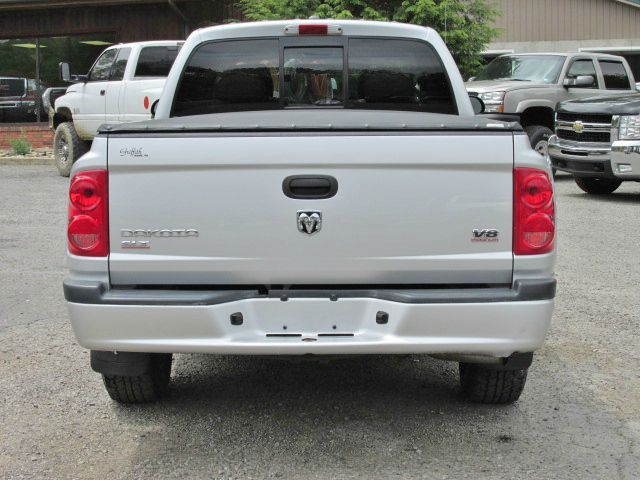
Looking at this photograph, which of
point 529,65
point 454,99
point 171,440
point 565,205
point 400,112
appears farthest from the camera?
point 529,65

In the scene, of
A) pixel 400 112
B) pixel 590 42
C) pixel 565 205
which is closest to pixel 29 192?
pixel 565 205

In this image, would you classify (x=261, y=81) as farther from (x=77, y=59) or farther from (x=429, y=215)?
(x=77, y=59)

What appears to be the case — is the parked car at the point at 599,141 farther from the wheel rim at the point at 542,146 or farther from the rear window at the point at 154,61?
the rear window at the point at 154,61

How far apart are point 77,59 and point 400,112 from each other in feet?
62.5

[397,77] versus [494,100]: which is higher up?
[397,77]

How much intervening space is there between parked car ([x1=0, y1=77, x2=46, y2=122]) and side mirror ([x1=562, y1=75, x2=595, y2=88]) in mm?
12601

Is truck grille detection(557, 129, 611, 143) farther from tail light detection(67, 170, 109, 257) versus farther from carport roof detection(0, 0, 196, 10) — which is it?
carport roof detection(0, 0, 196, 10)

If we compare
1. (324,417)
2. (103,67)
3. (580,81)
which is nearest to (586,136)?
(580,81)

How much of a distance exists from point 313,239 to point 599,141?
1045 cm

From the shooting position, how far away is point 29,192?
47.6ft

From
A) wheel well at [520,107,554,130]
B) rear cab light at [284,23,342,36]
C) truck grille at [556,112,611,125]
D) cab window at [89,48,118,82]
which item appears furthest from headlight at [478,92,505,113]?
rear cab light at [284,23,342,36]

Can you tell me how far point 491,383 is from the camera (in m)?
4.79

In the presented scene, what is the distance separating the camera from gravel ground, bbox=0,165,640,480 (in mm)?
4125

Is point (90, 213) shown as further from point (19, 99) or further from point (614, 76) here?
point (19, 99)
